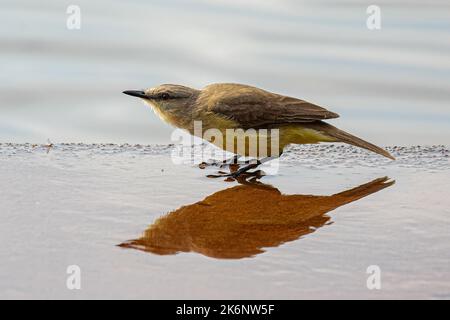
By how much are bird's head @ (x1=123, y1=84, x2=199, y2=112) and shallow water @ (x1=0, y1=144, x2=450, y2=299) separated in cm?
43

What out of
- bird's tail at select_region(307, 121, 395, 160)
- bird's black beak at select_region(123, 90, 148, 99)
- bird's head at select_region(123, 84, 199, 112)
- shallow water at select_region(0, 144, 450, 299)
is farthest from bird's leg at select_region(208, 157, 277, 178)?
bird's black beak at select_region(123, 90, 148, 99)

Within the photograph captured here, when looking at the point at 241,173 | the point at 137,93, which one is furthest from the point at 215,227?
the point at 137,93

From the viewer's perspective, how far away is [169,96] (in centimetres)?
741

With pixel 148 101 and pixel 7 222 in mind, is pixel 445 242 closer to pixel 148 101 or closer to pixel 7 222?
pixel 7 222

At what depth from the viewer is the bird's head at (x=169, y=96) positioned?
738cm

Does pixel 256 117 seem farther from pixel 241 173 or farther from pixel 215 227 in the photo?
pixel 215 227

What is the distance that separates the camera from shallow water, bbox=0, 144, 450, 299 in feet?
13.7

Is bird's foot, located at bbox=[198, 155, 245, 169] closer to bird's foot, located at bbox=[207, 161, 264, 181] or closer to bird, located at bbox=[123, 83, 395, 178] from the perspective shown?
bird, located at bbox=[123, 83, 395, 178]

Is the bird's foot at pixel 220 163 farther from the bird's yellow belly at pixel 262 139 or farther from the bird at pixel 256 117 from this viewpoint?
the bird's yellow belly at pixel 262 139

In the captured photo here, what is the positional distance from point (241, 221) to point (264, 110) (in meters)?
2.00
